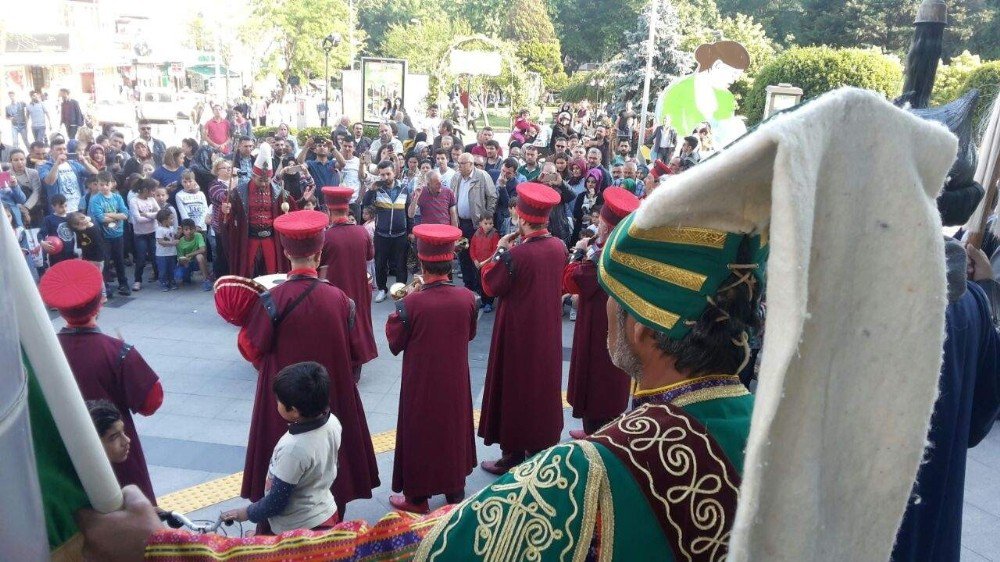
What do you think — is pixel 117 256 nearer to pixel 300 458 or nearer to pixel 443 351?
pixel 443 351

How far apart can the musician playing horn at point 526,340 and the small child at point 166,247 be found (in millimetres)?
5793

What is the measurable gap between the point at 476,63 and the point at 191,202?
16828mm

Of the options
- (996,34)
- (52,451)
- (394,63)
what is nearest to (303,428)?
(52,451)

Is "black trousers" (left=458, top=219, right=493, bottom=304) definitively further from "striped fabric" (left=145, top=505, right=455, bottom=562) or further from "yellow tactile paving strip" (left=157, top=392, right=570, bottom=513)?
"striped fabric" (left=145, top=505, right=455, bottom=562)

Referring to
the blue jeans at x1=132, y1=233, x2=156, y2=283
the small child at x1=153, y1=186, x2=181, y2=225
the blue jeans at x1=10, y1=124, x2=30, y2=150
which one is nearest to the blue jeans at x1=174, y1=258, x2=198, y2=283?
the blue jeans at x1=132, y1=233, x2=156, y2=283

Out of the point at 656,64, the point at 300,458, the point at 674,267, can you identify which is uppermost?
the point at 656,64

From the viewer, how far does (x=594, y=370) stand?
224 inches

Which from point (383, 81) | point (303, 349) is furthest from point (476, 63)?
point (303, 349)

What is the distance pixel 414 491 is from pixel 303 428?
163cm

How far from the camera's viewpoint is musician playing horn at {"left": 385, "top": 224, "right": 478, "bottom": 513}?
14.6 ft

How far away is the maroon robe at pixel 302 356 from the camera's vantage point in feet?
13.5

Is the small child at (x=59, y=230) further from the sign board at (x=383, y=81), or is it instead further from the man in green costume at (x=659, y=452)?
the sign board at (x=383, y=81)

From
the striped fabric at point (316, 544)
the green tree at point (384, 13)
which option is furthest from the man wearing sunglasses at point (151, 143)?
the green tree at point (384, 13)

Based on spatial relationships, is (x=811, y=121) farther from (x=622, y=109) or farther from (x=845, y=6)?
(x=845, y=6)
